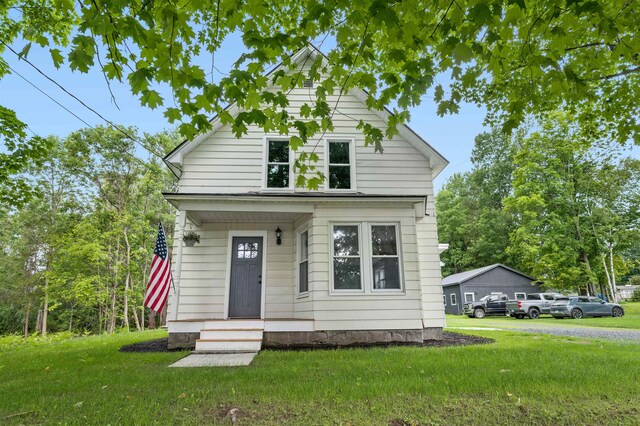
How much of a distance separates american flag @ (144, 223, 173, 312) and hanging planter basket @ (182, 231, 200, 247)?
64 cm

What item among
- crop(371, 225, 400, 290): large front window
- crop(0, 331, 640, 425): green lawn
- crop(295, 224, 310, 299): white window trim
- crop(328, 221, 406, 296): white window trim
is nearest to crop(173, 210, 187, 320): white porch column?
crop(0, 331, 640, 425): green lawn

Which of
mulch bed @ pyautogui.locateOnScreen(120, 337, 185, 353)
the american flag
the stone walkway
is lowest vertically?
mulch bed @ pyautogui.locateOnScreen(120, 337, 185, 353)

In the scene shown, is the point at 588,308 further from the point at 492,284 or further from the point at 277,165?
the point at 277,165

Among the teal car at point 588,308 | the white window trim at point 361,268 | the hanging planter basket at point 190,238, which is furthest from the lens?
the teal car at point 588,308

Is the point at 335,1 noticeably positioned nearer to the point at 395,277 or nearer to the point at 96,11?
the point at 96,11

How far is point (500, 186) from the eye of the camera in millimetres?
40406

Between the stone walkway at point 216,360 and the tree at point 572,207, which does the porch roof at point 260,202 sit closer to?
the stone walkway at point 216,360

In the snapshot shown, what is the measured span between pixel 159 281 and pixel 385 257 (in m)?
5.08

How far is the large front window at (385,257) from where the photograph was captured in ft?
25.9

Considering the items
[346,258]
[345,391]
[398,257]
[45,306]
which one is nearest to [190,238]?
[346,258]

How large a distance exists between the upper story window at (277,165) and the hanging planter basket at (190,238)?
225cm

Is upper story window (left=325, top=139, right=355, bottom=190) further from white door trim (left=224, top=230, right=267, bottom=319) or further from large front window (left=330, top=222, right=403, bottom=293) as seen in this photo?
white door trim (left=224, top=230, right=267, bottom=319)

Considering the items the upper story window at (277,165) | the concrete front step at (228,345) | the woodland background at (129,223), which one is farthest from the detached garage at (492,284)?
the concrete front step at (228,345)

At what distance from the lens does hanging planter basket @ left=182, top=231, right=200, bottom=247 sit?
26.8 feet
